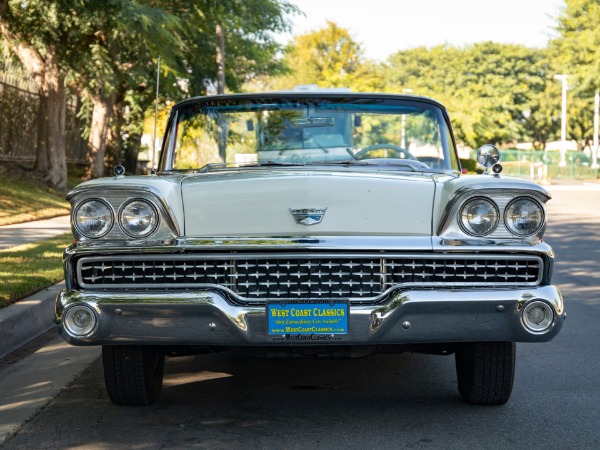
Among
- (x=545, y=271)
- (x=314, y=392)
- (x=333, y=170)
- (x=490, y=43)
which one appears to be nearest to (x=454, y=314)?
(x=545, y=271)

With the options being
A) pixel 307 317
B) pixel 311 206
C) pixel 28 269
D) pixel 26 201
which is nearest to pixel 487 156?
pixel 311 206

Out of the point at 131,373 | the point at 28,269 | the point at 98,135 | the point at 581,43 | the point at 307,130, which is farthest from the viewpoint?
the point at 581,43

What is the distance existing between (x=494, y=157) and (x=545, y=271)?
4.78ft

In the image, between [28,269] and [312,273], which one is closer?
[312,273]

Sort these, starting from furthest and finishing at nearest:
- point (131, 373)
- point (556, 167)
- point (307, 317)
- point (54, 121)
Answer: point (556, 167) → point (54, 121) → point (131, 373) → point (307, 317)

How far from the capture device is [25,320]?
7.85m

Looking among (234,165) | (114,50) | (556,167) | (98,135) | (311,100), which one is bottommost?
(556,167)

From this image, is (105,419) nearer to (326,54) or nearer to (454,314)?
(454,314)

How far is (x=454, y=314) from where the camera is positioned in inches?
183

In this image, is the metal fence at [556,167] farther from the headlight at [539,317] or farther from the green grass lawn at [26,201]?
the headlight at [539,317]

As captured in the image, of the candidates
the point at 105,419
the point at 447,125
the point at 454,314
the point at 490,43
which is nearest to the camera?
the point at 454,314

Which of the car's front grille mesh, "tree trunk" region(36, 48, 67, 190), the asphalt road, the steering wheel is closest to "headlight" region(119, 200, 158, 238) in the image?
the car's front grille mesh

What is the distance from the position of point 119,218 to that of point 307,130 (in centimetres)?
188

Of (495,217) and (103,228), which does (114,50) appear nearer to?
(103,228)
